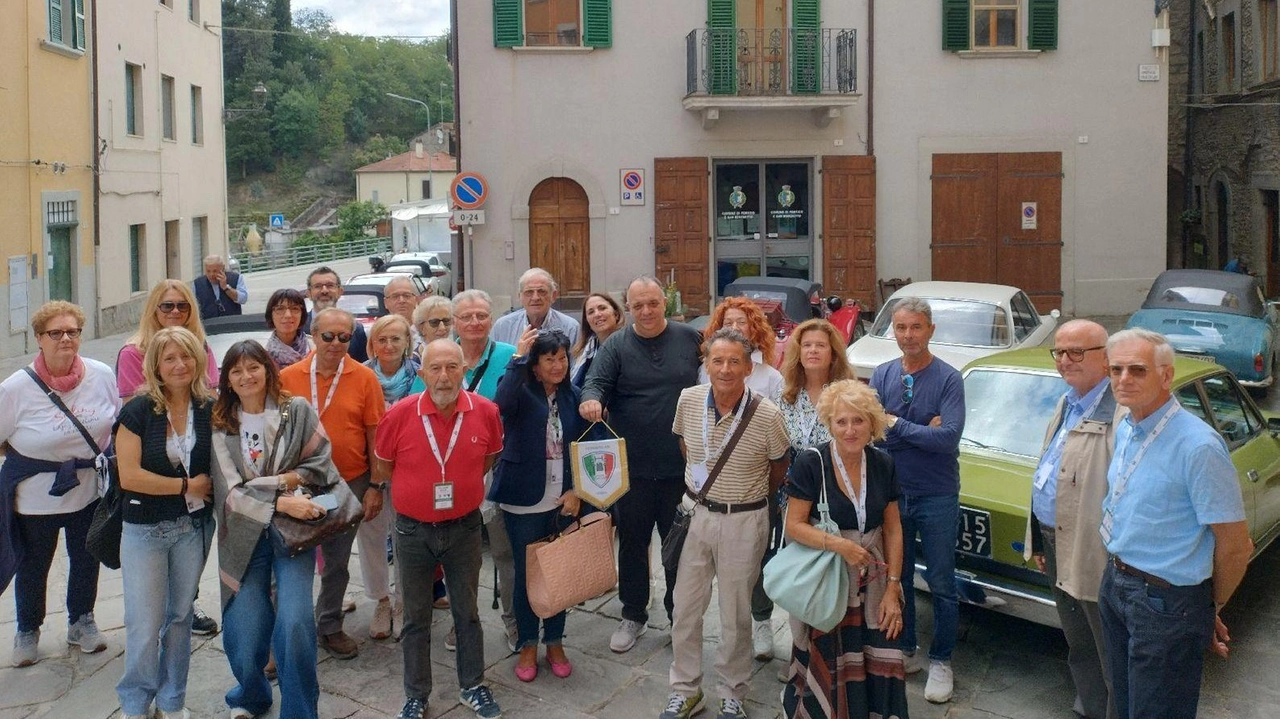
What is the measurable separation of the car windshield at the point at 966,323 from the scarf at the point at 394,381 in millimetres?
6342

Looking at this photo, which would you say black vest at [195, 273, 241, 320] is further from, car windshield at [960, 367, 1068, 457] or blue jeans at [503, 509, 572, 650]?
car windshield at [960, 367, 1068, 457]

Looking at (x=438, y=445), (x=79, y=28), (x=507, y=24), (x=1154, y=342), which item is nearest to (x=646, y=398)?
(x=438, y=445)

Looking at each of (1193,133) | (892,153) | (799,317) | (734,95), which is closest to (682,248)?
(734,95)

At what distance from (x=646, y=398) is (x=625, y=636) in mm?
1227

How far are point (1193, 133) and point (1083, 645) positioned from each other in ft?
75.3

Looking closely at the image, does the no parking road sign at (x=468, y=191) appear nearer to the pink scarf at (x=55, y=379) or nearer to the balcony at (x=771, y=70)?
the balcony at (x=771, y=70)

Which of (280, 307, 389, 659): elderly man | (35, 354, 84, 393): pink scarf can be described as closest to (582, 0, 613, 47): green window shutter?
(280, 307, 389, 659): elderly man

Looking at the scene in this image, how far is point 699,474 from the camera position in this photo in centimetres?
513

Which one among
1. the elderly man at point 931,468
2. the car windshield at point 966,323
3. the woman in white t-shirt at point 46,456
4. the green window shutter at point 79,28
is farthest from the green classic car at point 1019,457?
the green window shutter at point 79,28

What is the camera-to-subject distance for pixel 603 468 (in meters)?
5.47

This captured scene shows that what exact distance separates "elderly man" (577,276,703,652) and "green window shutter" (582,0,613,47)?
13.6 m

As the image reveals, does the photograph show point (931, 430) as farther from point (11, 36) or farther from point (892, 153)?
point (11, 36)

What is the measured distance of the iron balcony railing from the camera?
18.5 metres

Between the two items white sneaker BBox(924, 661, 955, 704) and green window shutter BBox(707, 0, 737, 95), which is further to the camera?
green window shutter BBox(707, 0, 737, 95)
